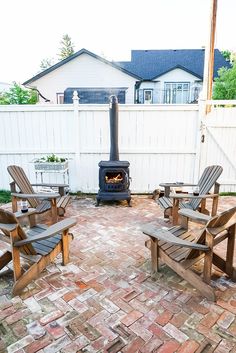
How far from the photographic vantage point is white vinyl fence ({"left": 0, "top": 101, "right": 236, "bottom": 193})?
17.8 feet

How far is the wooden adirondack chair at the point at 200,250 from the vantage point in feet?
7.26

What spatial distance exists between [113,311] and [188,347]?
0.65 m

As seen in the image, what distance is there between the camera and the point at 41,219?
3920 millimetres

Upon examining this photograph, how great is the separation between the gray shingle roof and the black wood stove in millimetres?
13424

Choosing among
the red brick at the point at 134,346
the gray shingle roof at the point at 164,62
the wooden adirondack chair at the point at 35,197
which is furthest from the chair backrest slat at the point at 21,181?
the gray shingle roof at the point at 164,62

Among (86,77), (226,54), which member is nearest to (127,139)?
(86,77)

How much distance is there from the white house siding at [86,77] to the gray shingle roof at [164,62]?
5.05 meters

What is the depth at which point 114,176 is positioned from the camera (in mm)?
4977

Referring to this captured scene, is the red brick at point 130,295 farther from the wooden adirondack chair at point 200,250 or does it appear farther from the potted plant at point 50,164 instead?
the potted plant at point 50,164

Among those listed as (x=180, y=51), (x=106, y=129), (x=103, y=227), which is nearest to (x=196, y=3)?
(x=106, y=129)

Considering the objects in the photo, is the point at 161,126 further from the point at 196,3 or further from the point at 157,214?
the point at 196,3

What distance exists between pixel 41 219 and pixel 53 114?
2546 millimetres

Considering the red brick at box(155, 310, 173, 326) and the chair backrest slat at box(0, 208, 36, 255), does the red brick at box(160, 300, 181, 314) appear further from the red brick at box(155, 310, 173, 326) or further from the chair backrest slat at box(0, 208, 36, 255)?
the chair backrest slat at box(0, 208, 36, 255)

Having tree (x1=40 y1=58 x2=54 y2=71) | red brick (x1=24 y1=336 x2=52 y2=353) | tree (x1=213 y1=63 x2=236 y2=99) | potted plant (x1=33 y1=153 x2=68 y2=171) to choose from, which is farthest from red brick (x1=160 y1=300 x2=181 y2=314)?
tree (x1=40 y1=58 x2=54 y2=71)
